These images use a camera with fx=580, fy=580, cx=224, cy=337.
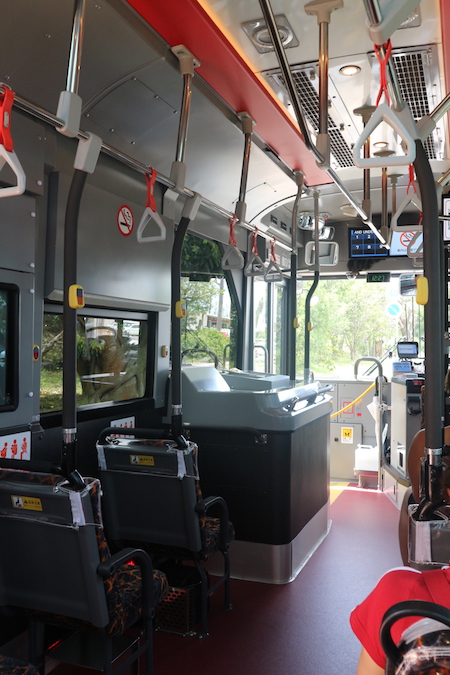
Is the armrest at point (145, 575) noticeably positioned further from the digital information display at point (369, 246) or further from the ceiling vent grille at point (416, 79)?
the digital information display at point (369, 246)

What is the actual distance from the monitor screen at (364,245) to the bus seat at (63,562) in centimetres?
551

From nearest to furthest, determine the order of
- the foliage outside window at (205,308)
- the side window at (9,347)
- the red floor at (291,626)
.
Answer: the side window at (9,347), the red floor at (291,626), the foliage outside window at (205,308)

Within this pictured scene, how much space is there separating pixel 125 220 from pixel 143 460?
4.50 feet

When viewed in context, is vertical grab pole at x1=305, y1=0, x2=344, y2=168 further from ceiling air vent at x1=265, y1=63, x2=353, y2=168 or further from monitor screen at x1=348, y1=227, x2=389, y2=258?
monitor screen at x1=348, y1=227, x2=389, y2=258

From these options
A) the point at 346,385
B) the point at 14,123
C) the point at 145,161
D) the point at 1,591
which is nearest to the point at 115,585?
the point at 1,591

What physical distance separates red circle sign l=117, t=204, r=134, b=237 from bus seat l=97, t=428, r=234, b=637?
114cm

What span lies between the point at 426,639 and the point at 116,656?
6.37 ft

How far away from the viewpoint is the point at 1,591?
82.7 inches

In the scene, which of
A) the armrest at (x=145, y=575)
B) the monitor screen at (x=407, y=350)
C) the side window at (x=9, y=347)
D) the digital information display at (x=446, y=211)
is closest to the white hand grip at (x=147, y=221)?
the side window at (x=9, y=347)

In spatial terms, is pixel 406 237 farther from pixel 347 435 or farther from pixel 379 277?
pixel 347 435

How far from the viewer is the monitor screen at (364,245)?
691cm

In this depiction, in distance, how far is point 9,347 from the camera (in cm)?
243

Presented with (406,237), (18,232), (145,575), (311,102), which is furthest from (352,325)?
(145,575)

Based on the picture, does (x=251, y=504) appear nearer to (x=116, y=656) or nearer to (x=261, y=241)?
(x=116, y=656)
